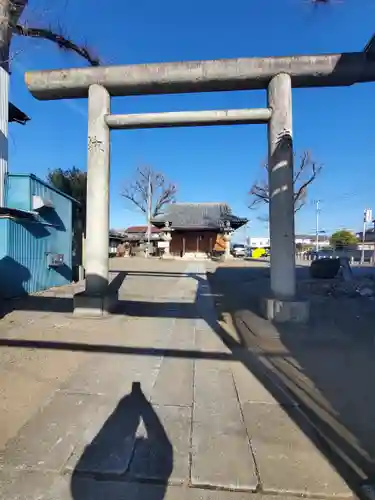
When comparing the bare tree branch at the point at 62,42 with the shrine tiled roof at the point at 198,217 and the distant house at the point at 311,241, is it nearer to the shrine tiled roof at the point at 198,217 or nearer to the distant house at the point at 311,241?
the shrine tiled roof at the point at 198,217

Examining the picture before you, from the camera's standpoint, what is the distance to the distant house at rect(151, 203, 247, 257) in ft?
98.8

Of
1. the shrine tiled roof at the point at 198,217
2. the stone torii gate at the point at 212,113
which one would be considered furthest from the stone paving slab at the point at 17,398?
the shrine tiled roof at the point at 198,217

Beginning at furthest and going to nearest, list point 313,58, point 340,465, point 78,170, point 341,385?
point 78,170 → point 313,58 → point 341,385 → point 340,465

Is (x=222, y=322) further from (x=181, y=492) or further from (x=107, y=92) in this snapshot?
(x=107, y=92)

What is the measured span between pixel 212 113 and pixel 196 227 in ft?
74.9

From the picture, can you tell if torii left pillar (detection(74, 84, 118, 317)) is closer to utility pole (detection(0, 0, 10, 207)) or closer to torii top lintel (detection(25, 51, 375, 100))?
torii top lintel (detection(25, 51, 375, 100))

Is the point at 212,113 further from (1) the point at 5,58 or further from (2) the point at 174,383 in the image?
(1) the point at 5,58

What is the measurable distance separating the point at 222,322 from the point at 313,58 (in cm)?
624

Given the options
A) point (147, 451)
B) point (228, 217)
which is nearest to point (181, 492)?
point (147, 451)

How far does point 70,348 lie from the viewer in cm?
523

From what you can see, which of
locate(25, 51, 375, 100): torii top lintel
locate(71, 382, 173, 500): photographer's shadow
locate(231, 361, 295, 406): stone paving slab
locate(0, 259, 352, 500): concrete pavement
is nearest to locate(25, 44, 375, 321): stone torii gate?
locate(25, 51, 375, 100): torii top lintel

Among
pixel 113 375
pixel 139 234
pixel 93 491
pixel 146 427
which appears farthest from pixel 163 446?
pixel 139 234

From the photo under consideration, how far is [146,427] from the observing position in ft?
9.62

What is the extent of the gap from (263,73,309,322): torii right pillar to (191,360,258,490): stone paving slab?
12.1ft
